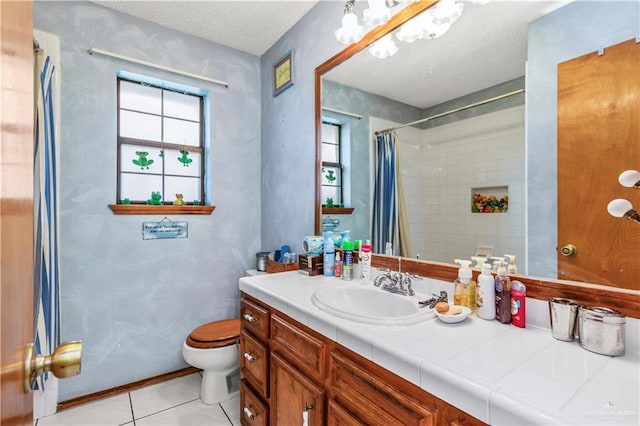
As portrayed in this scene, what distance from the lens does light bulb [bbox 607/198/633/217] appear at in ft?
2.82

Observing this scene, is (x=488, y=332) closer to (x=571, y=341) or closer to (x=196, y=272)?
(x=571, y=341)

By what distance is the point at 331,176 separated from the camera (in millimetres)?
1923

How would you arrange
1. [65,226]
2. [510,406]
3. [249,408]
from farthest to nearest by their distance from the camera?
[65,226] → [249,408] → [510,406]

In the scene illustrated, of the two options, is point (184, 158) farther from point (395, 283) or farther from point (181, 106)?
point (395, 283)

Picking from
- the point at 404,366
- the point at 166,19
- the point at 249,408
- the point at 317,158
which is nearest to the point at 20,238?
the point at 404,366

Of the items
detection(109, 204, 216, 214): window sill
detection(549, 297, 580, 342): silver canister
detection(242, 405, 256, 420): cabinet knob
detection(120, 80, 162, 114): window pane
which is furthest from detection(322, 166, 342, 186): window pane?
detection(120, 80, 162, 114): window pane

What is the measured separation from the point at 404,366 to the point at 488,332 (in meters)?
0.33

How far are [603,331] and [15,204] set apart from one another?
1274 mm

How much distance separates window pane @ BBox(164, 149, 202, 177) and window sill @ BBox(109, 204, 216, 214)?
324 millimetres

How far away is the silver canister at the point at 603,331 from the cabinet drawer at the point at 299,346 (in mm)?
769

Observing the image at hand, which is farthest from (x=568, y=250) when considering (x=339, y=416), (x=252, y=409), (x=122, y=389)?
(x=122, y=389)

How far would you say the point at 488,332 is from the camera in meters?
0.93

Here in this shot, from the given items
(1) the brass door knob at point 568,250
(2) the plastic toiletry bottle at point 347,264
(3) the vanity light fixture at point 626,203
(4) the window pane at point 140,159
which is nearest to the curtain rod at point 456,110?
(3) the vanity light fixture at point 626,203

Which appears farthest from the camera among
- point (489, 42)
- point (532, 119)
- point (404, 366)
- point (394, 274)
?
point (394, 274)
